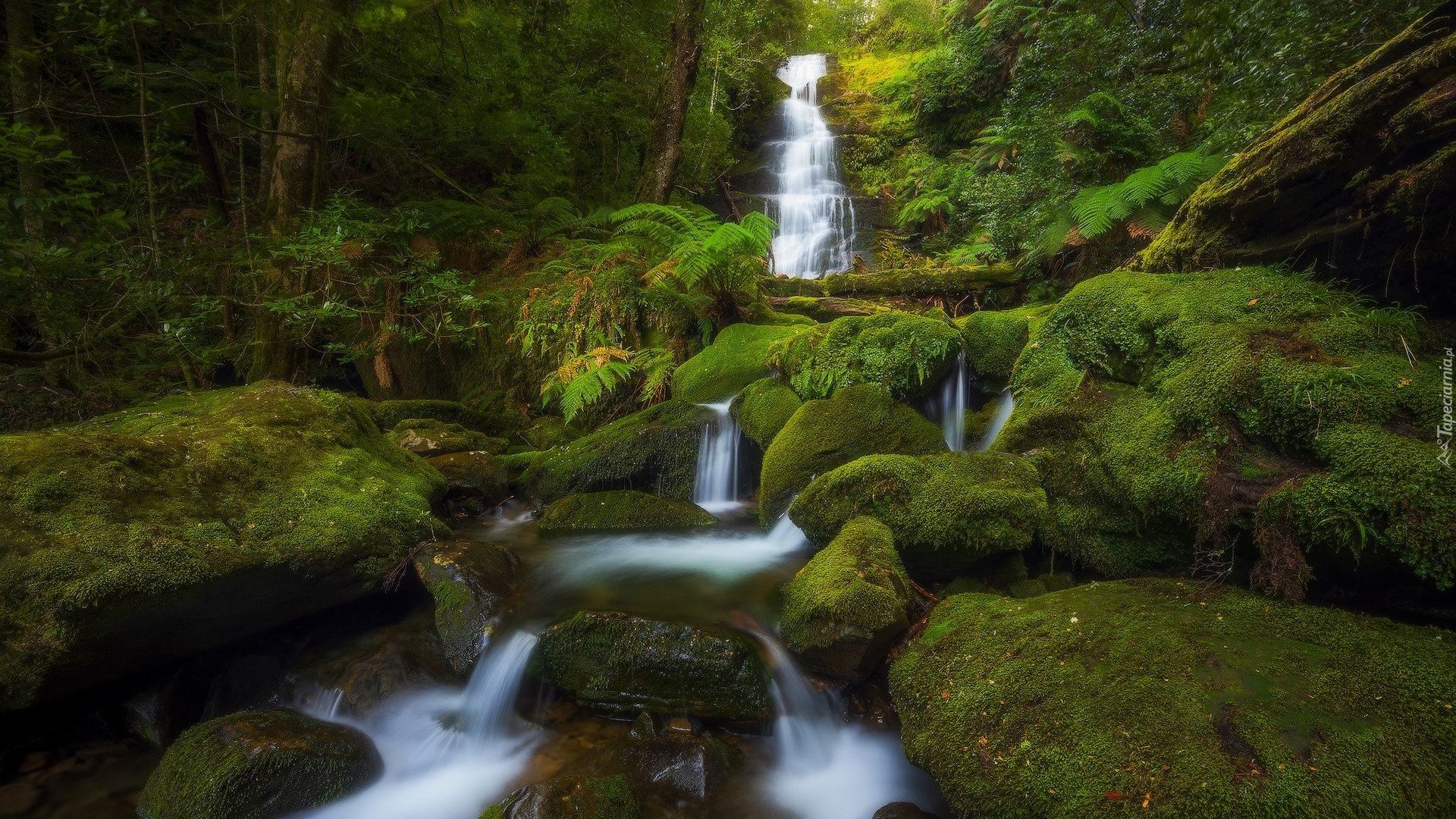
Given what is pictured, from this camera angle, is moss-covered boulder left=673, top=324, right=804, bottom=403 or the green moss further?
moss-covered boulder left=673, top=324, right=804, bottom=403

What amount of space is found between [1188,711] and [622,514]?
4.27 m

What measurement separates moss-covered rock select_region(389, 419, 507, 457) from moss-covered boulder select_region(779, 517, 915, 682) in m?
4.77

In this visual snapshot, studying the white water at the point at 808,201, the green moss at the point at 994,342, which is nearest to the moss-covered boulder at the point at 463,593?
the green moss at the point at 994,342

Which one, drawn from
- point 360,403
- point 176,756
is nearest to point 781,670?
point 176,756

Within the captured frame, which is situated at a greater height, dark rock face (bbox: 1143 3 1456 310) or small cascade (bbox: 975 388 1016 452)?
dark rock face (bbox: 1143 3 1456 310)

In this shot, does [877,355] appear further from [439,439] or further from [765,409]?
[439,439]

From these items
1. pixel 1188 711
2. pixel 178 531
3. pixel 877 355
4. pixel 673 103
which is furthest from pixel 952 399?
pixel 673 103

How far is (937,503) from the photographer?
349 cm

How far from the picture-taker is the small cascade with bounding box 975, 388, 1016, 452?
469 cm

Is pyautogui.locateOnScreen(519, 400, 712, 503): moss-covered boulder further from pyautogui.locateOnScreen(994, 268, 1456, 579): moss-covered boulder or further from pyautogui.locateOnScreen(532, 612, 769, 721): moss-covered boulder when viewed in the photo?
pyautogui.locateOnScreen(994, 268, 1456, 579): moss-covered boulder

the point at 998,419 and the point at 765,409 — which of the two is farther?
the point at 765,409

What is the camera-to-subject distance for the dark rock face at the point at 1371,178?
2596mm

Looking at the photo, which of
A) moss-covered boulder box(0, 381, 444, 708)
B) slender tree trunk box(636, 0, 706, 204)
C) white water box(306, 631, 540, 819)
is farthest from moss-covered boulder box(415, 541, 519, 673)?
slender tree trunk box(636, 0, 706, 204)

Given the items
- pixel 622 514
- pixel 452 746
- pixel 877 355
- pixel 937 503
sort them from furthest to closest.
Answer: pixel 622 514 → pixel 877 355 → pixel 937 503 → pixel 452 746
